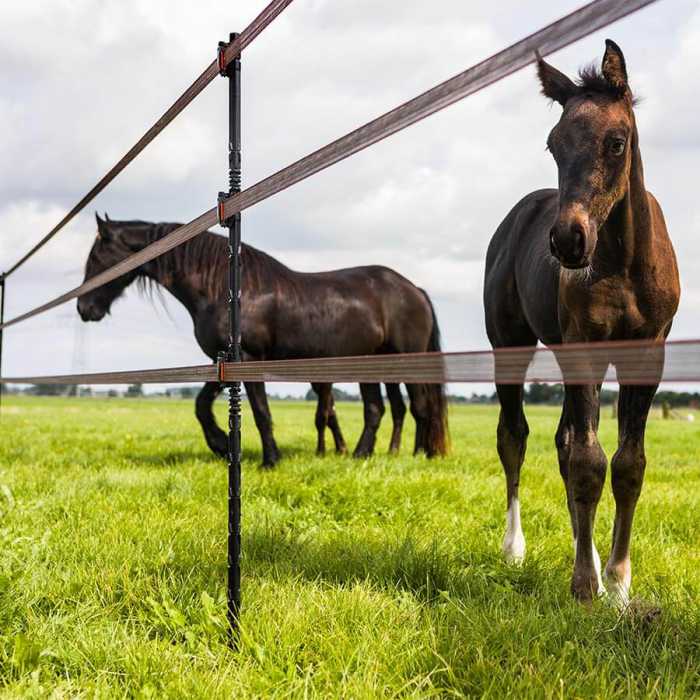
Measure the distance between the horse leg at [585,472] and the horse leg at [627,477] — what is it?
A: 0.09 m

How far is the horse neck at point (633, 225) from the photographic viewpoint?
8.65 ft

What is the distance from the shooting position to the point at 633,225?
267cm

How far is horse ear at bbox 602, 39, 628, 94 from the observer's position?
2.30 metres

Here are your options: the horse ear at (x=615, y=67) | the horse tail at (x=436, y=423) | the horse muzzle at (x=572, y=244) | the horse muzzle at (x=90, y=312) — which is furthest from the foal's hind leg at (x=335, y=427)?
the horse muzzle at (x=572, y=244)

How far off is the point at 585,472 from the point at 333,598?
102cm

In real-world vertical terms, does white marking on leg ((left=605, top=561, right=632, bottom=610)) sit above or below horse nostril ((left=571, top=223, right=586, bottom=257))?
below

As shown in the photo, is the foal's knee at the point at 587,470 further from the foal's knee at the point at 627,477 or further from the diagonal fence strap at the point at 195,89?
the diagonal fence strap at the point at 195,89

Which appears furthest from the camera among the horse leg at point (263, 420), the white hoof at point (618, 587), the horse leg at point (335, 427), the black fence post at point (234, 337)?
the horse leg at point (335, 427)

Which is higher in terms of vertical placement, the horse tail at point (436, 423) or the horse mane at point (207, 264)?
the horse mane at point (207, 264)

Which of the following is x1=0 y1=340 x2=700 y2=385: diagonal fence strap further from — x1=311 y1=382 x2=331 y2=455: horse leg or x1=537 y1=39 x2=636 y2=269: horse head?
x1=311 y1=382 x2=331 y2=455: horse leg

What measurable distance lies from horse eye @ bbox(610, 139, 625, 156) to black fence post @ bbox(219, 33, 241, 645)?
121 centimetres

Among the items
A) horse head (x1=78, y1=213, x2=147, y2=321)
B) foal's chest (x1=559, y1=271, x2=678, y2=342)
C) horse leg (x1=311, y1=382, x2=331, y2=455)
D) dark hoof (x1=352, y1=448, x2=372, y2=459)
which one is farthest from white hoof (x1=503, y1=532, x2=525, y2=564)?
horse head (x1=78, y1=213, x2=147, y2=321)

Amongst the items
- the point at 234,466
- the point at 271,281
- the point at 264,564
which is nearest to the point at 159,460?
the point at 271,281

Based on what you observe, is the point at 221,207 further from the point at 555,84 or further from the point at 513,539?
the point at 513,539
